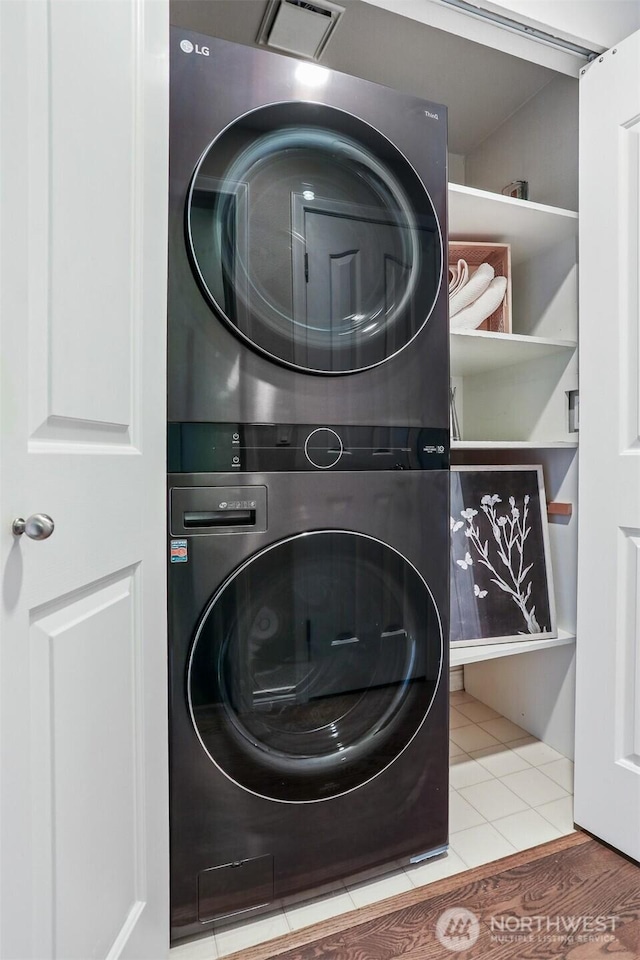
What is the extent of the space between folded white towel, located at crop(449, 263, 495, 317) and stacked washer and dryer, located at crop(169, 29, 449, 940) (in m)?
0.37

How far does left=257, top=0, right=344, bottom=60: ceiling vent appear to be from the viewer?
4.67 feet

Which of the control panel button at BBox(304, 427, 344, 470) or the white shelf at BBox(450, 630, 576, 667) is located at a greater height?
the control panel button at BBox(304, 427, 344, 470)

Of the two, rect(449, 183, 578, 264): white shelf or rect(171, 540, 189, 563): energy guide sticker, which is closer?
rect(171, 540, 189, 563): energy guide sticker

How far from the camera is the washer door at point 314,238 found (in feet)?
3.36

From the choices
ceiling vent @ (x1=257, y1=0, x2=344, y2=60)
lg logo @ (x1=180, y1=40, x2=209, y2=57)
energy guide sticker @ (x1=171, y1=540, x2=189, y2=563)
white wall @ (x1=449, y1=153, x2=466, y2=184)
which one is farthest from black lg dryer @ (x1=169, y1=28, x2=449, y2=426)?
white wall @ (x1=449, y1=153, x2=466, y2=184)

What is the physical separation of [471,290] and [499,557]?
31.8 inches

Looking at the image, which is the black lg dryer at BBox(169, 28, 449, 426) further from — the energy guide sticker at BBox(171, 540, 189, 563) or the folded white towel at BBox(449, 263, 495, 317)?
the folded white towel at BBox(449, 263, 495, 317)

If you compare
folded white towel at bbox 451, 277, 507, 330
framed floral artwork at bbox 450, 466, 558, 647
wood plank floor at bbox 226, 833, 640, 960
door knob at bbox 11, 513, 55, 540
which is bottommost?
wood plank floor at bbox 226, 833, 640, 960

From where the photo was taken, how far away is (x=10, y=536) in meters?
0.58

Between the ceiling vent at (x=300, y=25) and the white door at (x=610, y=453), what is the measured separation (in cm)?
71

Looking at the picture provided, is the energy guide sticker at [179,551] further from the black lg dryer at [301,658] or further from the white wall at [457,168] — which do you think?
the white wall at [457,168]

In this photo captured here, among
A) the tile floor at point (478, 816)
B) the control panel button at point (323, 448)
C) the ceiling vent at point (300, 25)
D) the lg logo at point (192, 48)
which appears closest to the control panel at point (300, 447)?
the control panel button at point (323, 448)

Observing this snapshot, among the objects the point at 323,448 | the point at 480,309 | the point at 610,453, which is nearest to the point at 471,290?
the point at 480,309

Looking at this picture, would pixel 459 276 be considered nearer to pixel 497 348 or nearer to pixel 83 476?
pixel 497 348
